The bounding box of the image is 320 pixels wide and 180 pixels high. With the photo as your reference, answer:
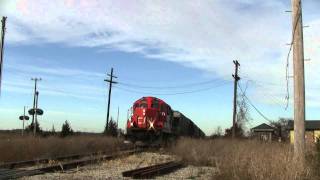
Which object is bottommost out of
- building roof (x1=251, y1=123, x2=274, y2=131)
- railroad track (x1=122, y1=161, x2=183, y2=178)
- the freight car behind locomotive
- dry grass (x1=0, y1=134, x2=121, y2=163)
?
railroad track (x1=122, y1=161, x2=183, y2=178)

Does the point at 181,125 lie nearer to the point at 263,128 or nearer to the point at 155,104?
the point at 155,104

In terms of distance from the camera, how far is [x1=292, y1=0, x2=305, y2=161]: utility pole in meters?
14.4

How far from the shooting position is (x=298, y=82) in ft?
48.0

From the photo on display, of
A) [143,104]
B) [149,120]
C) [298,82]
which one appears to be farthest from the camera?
[143,104]

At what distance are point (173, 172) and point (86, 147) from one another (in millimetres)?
18423

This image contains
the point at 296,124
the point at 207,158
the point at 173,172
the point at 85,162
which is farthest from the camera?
the point at 207,158

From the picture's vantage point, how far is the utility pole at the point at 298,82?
14359mm

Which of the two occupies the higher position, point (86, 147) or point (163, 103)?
point (163, 103)

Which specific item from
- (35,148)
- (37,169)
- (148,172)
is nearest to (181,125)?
(35,148)

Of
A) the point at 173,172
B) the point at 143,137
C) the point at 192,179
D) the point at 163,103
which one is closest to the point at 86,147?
the point at 143,137

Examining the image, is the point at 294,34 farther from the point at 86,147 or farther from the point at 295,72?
the point at 86,147

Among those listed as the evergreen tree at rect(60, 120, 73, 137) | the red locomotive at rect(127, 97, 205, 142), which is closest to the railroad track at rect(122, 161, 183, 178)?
the red locomotive at rect(127, 97, 205, 142)

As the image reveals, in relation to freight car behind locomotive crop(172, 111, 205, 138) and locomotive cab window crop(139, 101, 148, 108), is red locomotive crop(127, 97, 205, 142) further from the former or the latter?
freight car behind locomotive crop(172, 111, 205, 138)

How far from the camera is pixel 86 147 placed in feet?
125
